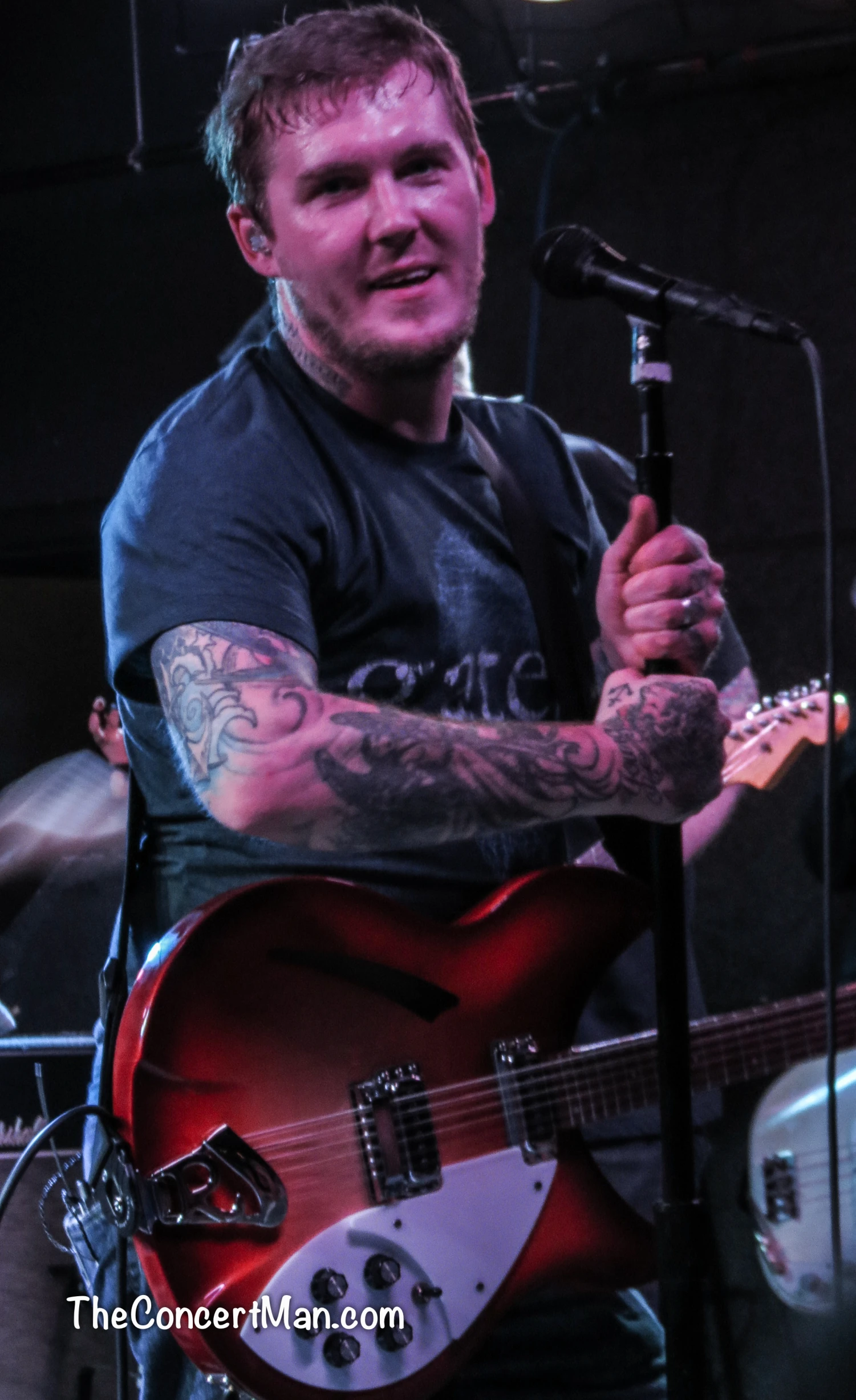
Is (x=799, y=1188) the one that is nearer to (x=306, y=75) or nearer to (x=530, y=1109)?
(x=530, y=1109)

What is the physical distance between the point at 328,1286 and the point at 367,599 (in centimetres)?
73

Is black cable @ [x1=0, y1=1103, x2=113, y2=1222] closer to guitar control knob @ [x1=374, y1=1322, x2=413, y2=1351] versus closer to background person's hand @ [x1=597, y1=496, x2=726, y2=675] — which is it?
guitar control knob @ [x1=374, y1=1322, x2=413, y2=1351]

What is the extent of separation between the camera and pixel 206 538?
1.41 metres

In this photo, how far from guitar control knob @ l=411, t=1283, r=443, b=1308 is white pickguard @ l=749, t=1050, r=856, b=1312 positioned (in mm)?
1419

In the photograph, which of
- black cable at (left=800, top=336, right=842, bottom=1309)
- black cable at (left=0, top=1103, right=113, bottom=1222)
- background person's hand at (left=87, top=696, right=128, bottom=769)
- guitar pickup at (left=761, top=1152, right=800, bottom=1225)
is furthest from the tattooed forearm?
guitar pickup at (left=761, top=1152, right=800, bottom=1225)

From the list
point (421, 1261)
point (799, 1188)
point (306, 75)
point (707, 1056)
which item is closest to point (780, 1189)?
point (799, 1188)

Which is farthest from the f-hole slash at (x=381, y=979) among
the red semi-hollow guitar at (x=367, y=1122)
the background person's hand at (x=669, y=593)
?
the background person's hand at (x=669, y=593)

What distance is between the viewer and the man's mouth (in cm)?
160

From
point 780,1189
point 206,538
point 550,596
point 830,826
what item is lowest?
point 780,1189

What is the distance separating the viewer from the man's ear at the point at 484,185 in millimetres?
1784

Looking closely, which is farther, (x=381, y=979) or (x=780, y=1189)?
(x=780, y=1189)

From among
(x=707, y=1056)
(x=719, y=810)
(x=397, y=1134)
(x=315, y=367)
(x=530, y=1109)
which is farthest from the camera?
(x=719, y=810)

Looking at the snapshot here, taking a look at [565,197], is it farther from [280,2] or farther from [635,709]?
[635,709]

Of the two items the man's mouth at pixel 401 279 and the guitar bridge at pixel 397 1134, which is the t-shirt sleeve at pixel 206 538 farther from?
the guitar bridge at pixel 397 1134
